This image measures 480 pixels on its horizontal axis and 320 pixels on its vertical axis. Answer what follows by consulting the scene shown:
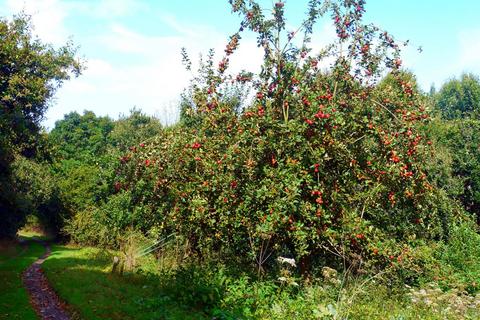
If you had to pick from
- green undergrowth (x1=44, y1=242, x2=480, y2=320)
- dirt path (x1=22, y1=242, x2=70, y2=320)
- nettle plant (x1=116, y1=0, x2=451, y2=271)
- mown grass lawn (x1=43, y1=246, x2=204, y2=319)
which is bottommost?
dirt path (x1=22, y1=242, x2=70, y2=320)

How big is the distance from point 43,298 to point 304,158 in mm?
9976

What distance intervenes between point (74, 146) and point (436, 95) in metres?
55.4

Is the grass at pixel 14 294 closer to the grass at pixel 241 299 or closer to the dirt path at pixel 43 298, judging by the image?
the grass at pixel 241 299

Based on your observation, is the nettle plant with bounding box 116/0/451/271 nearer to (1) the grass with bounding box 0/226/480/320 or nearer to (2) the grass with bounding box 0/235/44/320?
(1) the grass with bounding box 0/226/480/320

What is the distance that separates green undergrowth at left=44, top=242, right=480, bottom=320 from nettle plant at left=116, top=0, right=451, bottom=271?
815 millimetres

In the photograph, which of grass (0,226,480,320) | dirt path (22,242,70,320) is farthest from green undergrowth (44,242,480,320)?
dirt path (22,242,70,320)

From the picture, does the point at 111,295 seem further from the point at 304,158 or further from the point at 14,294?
the point at 304,158

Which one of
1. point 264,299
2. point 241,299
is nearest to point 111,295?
point 241,299

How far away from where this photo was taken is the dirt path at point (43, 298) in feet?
39.6

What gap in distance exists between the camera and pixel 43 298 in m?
14.1

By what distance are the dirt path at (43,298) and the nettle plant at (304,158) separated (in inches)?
160

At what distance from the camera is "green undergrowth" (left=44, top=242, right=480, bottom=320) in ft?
32.5

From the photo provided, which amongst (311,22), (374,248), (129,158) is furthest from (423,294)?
(129,158)

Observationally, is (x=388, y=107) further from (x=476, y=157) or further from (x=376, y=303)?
(x=476, y=157)
